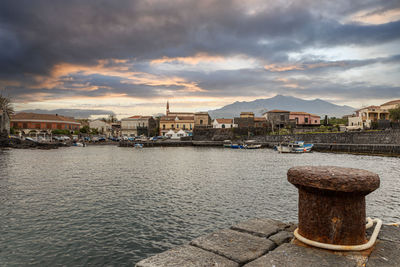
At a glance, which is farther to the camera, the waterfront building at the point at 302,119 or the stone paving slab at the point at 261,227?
the waterfront building at the point at 302,119

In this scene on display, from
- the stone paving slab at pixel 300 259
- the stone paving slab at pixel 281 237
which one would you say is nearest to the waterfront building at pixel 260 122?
the stone paving slab at pixel 281 237

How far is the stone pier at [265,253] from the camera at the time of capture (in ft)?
9.05

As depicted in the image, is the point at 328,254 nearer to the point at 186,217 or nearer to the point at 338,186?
the point at 338,186

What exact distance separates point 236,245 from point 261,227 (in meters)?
0.88

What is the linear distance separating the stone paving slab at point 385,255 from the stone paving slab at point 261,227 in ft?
4.20

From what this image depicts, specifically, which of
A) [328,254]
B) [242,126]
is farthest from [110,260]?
[242,126]

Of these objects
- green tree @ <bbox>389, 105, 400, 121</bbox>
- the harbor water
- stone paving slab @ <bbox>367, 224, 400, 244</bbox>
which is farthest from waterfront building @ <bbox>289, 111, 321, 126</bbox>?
stone paving slab @ <bbox>367, 224, 400, 244</bbox>

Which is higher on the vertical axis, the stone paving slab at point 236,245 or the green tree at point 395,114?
the green tree at point 395,114

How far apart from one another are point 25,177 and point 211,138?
70404 millimetres

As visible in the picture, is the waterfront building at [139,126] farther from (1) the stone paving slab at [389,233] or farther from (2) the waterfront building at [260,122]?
(1) the stone paving slab at [389,233]

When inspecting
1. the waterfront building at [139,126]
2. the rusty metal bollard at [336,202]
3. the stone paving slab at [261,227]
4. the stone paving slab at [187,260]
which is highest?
the waterfront building at [139,126]

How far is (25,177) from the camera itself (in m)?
22.0

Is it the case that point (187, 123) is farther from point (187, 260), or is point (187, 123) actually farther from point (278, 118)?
point (187, 260)

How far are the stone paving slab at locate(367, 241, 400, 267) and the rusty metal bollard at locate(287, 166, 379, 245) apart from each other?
0.68ft
